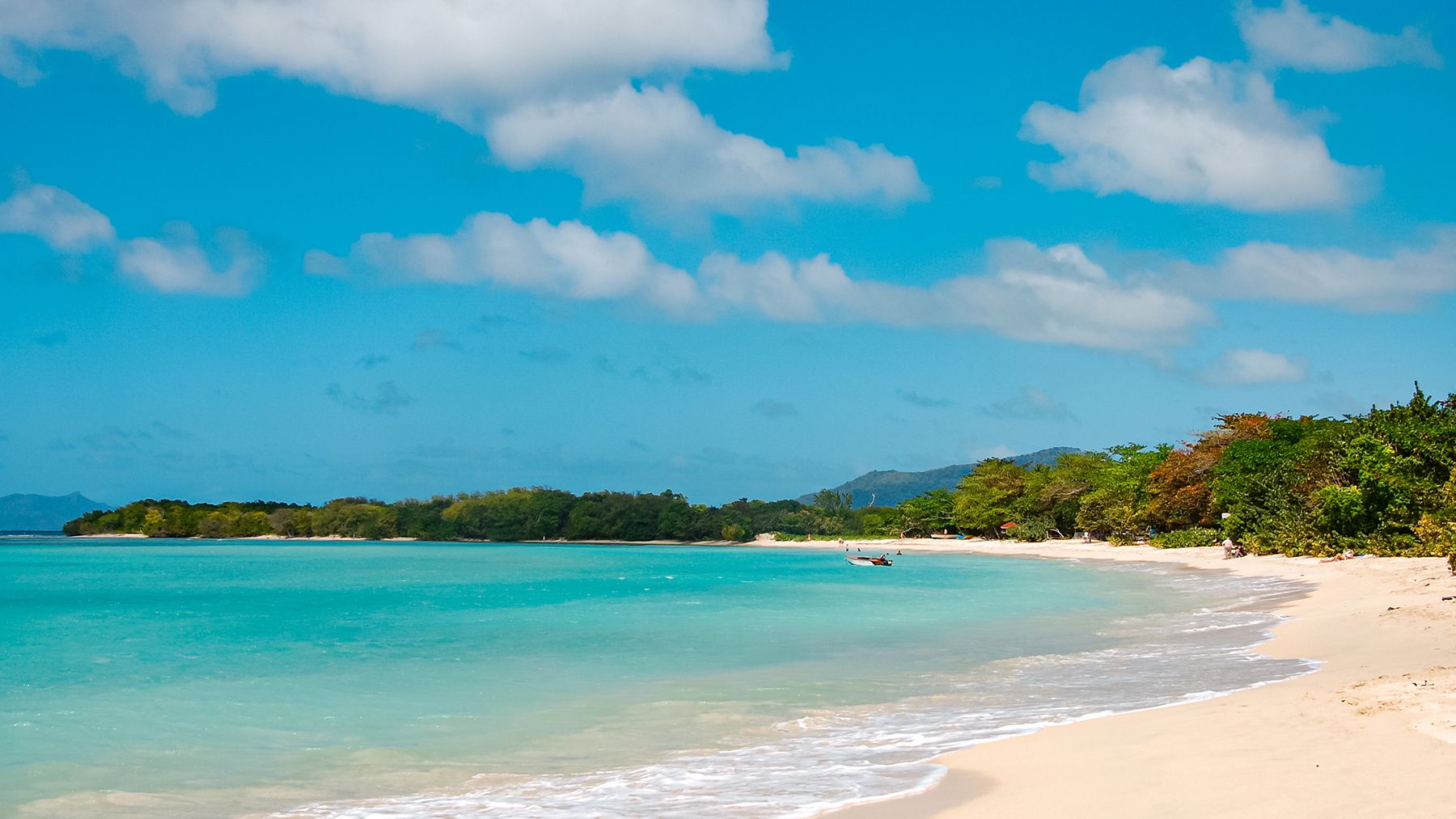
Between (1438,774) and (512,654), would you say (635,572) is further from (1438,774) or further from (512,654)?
(1438,774)

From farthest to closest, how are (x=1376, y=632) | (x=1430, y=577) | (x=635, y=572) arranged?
(x=635, y=572)
(x=1430, y=577)
(x=1376, y=632)

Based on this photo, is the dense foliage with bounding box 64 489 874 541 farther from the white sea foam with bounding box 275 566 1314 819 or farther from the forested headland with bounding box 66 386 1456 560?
the white sea foam with bounding box 275 566 1314 819

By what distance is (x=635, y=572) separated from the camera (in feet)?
188

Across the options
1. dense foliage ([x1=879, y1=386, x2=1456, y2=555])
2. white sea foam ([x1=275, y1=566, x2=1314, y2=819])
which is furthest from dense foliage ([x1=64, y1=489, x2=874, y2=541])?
white sea foam ([x1=275, y1=566, x2=1314, y2=819])

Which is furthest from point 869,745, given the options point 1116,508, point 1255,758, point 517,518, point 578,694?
point 517,518

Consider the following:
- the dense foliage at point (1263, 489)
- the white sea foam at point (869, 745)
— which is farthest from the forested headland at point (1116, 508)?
the white sea foam at point (869, 745)

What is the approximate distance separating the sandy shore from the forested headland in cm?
1087

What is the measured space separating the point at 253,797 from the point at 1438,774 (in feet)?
26.6

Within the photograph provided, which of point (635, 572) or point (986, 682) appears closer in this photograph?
point (986, 682)

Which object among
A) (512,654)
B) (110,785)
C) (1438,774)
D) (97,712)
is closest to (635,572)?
(512,654)

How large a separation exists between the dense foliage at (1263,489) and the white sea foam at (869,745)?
365 inches

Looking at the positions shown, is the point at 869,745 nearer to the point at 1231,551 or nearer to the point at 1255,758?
the point at 1255,758

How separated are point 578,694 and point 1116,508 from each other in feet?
175

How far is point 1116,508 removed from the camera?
5997cm
